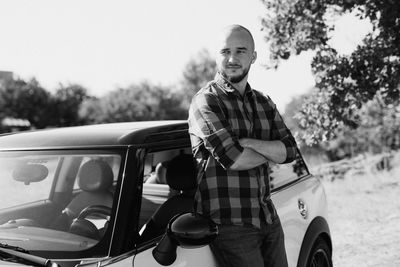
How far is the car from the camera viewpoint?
86.5 inches

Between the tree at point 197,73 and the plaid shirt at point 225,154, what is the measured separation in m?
74.4

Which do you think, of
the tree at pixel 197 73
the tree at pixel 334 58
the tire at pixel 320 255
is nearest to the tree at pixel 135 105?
the tree at pixel 197 73

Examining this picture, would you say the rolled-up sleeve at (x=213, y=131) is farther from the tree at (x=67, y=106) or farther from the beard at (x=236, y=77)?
the tree at (x=67, y=106)

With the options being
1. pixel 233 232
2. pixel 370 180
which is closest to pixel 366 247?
pixel 233 232

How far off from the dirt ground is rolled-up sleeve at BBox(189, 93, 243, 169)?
3.35m

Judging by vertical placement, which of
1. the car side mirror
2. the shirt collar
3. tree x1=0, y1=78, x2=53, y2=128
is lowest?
the car side mirror

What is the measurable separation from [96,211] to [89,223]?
0.21 m

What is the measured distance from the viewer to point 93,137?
103 inches

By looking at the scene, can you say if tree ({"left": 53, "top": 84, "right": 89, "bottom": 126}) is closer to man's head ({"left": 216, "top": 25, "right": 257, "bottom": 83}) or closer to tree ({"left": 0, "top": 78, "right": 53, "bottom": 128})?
tree ({"left": 0, "top": 78, "right": 53, "bottom": 128})

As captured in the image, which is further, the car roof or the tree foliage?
the tree foliage

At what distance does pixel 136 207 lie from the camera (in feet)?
7.64

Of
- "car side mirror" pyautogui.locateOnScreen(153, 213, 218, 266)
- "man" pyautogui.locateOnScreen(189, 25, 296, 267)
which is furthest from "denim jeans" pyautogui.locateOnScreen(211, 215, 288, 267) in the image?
"car side mirror" pyautogui.locateOnScreen(153, 213, 218, 266)

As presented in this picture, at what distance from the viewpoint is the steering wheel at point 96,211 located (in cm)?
254

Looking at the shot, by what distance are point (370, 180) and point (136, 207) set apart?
10.0 meters
